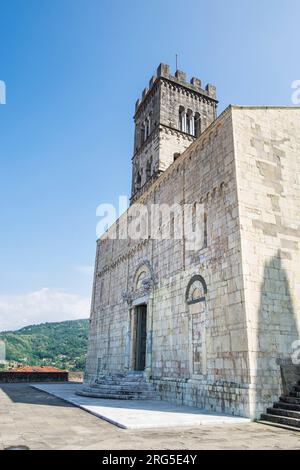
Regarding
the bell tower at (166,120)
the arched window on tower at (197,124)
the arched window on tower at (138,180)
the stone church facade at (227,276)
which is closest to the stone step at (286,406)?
the stone church facade at (227,276)

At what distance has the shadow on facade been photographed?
8.85 meters

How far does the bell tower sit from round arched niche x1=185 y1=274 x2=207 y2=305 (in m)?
12.4

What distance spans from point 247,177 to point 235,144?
1272 mm

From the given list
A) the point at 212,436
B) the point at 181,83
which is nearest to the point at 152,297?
the point at 212,436

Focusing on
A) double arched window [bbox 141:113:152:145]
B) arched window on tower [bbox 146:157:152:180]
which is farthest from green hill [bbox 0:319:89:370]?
double arched window [bbox 141:113:152:145]

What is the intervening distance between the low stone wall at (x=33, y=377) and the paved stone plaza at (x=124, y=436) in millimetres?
18855

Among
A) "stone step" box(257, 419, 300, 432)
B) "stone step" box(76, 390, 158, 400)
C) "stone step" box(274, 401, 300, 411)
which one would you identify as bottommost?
"stone step" box(76, 390, 158, 400)

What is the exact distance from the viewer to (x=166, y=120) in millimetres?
24750

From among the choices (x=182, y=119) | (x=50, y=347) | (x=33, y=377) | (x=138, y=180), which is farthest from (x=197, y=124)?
(x=50, y=347)

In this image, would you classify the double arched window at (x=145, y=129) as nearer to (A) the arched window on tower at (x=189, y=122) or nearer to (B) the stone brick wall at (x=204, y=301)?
(A) the arched window on tower at (x=189, y=122)

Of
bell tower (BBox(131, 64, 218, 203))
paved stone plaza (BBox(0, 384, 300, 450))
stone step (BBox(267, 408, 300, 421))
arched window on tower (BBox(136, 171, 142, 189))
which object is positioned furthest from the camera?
arched window on tower (BBox(136, 171, 142, 189))

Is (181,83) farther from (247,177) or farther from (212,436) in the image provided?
(212,436)

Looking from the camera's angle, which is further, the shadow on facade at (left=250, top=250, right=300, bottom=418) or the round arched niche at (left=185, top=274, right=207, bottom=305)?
the round arched niche at (left=185, top=274, right=207, bottom=305)

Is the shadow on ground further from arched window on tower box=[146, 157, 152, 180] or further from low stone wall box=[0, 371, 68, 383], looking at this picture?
arched window on tower box=[146, 157, 152, 180]
